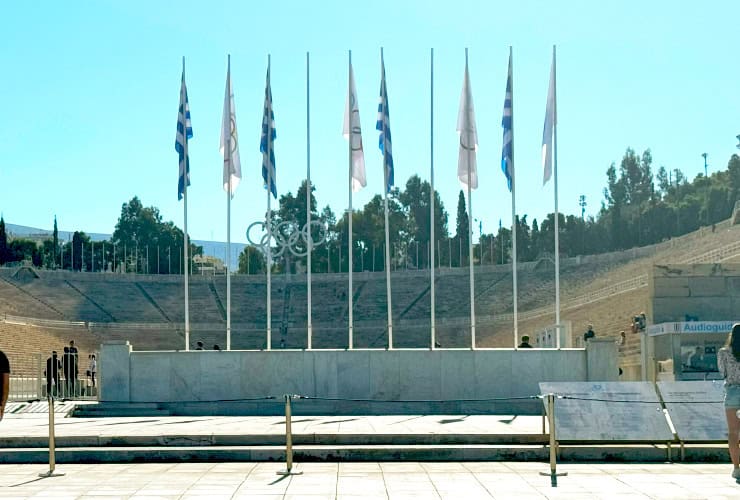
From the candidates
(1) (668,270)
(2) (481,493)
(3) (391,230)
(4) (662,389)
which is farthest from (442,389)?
(3) (391,230)

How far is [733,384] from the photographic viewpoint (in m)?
12.6

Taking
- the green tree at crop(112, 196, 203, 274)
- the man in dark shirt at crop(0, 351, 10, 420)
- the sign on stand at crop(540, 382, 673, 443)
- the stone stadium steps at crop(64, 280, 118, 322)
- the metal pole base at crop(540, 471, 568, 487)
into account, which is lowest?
the metal pole base at crop(540, 471, 568, 487)

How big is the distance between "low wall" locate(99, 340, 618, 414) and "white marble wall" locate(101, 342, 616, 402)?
24mm

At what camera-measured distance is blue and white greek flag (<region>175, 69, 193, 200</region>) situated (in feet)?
93.9

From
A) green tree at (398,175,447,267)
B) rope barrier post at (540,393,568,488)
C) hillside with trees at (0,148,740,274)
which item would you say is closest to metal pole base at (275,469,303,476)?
rope barrier post at (540,393,568,488)

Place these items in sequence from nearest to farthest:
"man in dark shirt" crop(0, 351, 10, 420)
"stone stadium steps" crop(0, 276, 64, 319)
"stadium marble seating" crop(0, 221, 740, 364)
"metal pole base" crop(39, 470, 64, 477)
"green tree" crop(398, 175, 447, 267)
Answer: "man in dark shirt" crop(0, 351, 10, 420) < "metal pole base" crop(39, 470, 64, 477) < "stadium marble seating" crop(0, 221, 740, 364) < "stone stadium steps" crop(0, 276, 64, 319) < "green tree" crop(398, 175, 447, 267)

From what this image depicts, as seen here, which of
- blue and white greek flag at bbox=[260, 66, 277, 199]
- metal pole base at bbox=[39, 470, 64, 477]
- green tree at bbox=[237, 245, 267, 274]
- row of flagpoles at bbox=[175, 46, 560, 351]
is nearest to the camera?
metal pole base at bbox=[39, 470, 64, 477]

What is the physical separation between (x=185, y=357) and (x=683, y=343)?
1953 cm

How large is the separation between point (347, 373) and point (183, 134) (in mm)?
7958

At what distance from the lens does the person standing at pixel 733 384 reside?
1246cm

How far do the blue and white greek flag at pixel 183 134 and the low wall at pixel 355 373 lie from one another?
207 inches

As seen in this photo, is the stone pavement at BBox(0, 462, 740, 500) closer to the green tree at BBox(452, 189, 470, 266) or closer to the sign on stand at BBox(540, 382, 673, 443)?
the sign on stand at BBox(540, 382, 673, 443)

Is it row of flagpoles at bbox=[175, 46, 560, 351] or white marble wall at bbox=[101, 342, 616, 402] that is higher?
row of flagpoles at bbox=[175, 46, 560, 351]

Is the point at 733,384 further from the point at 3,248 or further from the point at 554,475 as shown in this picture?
the point at 3,248
